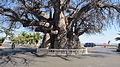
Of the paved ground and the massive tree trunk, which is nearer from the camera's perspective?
the paved ground

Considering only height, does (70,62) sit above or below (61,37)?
below

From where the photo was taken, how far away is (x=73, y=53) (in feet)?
45.5

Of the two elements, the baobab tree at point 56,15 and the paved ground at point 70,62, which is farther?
the baobab tree at point 56,15

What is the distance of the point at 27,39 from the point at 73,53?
2010 inches

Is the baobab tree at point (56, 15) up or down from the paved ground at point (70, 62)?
up

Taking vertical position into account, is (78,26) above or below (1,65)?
above

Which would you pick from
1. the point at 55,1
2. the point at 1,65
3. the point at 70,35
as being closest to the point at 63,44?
the point at 70,35

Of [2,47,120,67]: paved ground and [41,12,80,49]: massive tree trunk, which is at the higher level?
[41,12,80,49]: massive tree trunk

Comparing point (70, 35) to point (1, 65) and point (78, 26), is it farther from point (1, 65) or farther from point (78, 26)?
point (1, 65)

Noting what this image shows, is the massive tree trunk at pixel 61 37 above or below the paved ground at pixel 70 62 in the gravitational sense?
above

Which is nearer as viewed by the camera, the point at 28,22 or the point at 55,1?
the point at 55,1

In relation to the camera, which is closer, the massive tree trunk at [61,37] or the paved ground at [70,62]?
the paved ground at [70,62]

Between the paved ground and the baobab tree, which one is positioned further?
the baobab tree

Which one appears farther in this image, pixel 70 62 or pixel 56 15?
pixel 56 15
